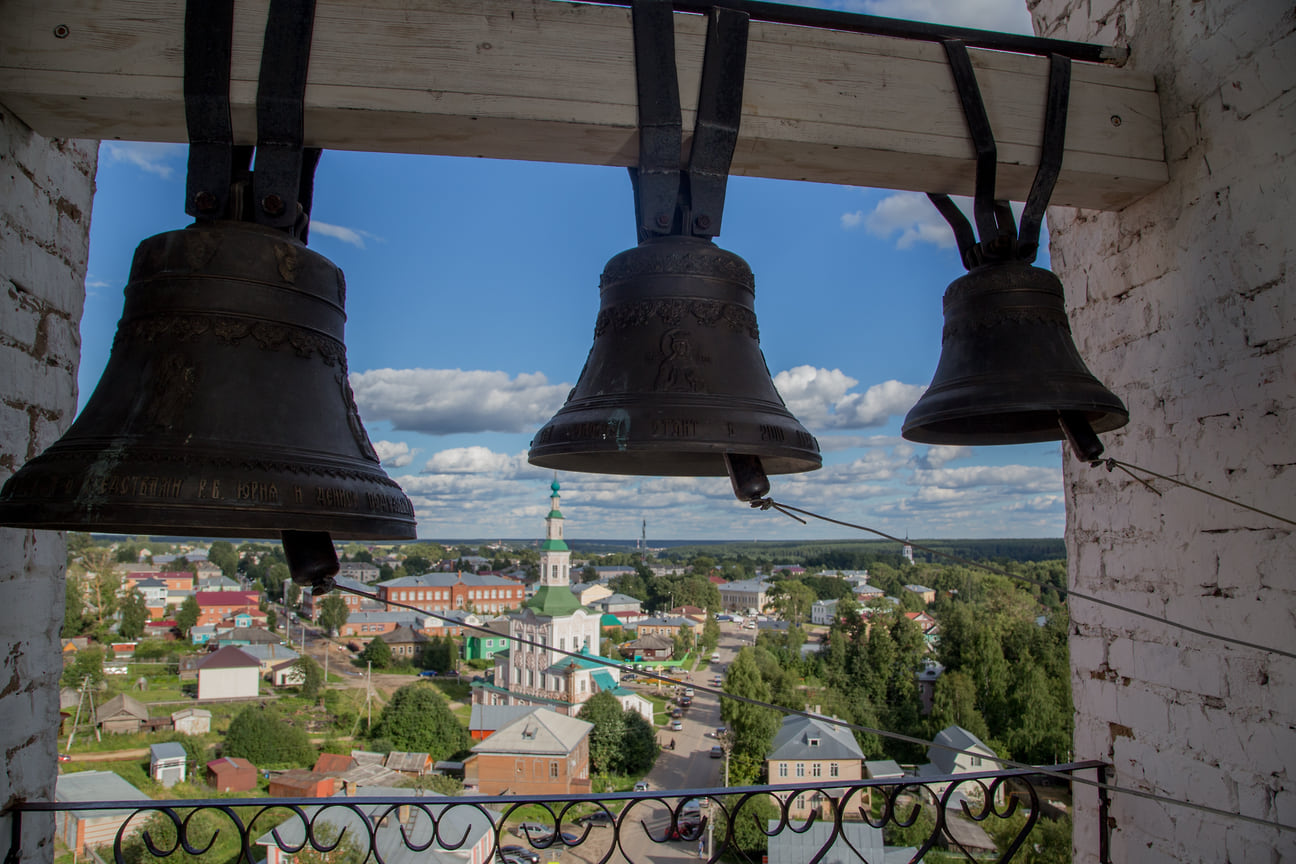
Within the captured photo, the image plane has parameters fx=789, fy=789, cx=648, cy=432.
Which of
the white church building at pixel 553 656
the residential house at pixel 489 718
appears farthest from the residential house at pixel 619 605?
the residential house at pixel 489 718

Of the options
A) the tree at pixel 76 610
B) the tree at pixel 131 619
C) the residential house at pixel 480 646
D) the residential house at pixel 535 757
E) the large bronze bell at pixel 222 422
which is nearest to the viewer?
the large bronze bell at pixel 222 422

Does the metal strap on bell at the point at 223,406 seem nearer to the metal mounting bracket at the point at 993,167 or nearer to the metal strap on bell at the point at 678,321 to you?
the metal strap on bell at the point at 678,321

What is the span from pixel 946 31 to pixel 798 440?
4.00 feet

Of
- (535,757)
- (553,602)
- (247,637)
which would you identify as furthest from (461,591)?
(535,757)

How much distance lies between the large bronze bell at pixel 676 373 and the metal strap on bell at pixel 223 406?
431 mm

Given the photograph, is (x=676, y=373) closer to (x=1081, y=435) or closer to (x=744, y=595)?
(x=1081, y=435)

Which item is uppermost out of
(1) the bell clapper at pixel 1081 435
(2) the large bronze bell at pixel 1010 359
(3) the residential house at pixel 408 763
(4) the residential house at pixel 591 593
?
(2) the large bronze bell at pixel 1010 359

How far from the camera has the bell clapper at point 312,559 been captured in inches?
58.3

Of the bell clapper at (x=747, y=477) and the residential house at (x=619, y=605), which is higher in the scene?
the bell clapper at (x=747, y=477)

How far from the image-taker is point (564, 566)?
42250mm

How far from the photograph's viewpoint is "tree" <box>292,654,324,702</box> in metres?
46.0

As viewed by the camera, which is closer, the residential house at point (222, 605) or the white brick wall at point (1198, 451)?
the white brick wall at point (1198, 451)

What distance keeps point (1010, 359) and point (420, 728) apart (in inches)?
1496

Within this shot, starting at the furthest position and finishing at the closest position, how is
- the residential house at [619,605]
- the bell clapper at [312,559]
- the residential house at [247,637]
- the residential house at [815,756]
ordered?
the residential house at [619,605] → the residential house at [247,637] → the residential house at [815,756] → the bell clapper at [312,559]
